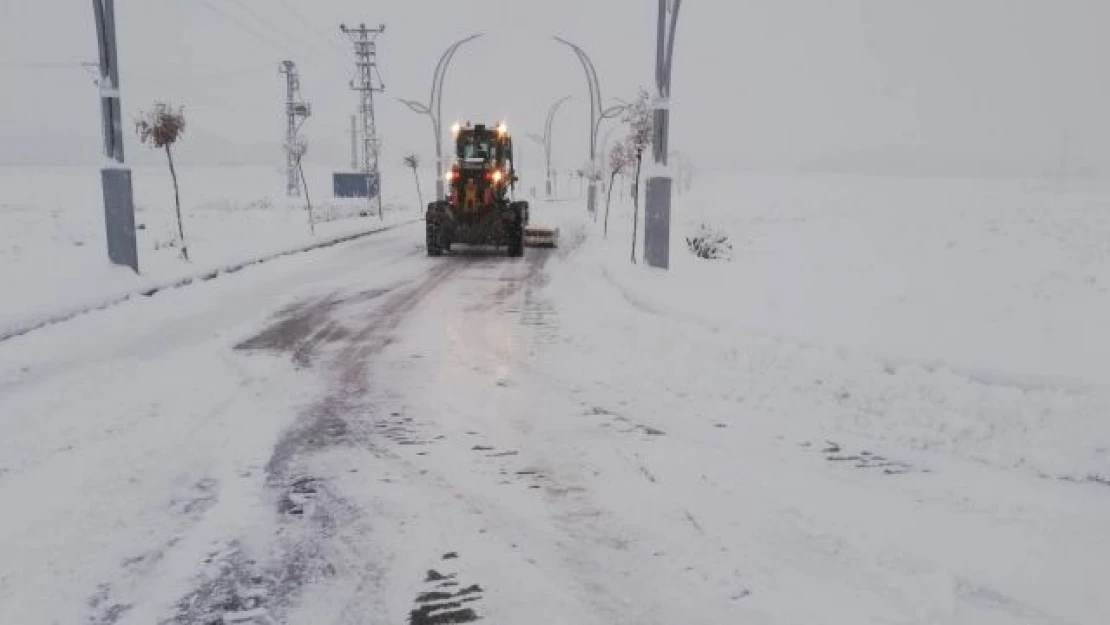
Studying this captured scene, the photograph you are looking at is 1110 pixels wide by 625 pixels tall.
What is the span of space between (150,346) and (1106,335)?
397 inches

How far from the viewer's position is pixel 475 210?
18.5 meters

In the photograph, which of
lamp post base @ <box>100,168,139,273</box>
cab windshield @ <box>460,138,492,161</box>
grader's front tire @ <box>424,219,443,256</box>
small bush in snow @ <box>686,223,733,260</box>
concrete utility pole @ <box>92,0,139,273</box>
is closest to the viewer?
concrete utility pole @ <box>92,0,139,273</box>

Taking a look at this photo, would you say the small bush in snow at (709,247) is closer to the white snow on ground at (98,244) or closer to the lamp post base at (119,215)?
the white snow on ground at (98,244)

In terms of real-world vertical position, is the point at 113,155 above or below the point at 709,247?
above

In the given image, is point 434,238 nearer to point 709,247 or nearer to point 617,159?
point 709,247

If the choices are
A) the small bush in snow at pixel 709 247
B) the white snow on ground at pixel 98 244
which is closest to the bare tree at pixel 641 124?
the small bush in snow at pixel 709 247

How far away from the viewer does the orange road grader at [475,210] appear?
18.4 metres

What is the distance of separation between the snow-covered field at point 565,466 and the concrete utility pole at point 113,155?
3.00 metres

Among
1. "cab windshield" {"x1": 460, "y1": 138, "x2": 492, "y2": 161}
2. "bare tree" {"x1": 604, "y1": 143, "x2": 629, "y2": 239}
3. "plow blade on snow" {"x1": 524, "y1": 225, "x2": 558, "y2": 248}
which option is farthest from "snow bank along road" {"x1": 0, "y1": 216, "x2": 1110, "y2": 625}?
"bare tree" {"x1": 604, "y1": 143, "x2": 629, "y2": 239}

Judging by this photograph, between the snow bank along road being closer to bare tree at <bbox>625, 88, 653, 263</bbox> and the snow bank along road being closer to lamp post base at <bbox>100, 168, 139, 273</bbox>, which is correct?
lamp post base at <bbox>100, 168, 139, 273</bbox>

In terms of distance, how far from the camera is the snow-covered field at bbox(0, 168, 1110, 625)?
317 centimetres

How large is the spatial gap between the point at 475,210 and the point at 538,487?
14.8 m

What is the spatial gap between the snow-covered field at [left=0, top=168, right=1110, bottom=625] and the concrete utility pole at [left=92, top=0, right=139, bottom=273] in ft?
9.84

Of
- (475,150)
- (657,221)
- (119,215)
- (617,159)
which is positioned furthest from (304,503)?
(617,159)
